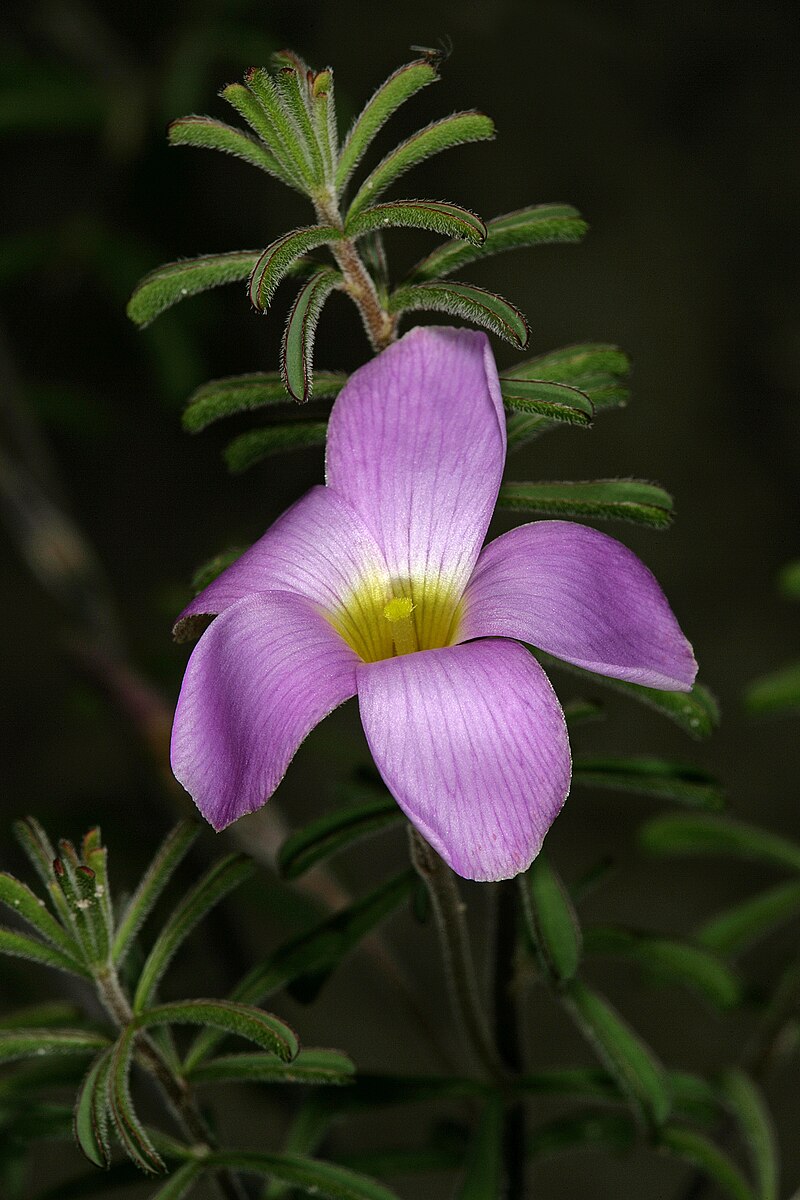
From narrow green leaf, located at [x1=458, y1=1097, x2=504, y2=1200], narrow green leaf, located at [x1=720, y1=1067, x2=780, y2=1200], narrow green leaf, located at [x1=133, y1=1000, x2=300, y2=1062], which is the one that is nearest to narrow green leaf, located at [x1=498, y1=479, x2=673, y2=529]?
narrow green leaf, located at [x1=133, y1=1000, x2=300, y2=1062]

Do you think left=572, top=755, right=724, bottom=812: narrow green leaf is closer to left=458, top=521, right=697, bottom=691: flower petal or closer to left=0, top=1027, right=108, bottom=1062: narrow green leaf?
left=458, top=521, right=697, bottom=691: flower petal

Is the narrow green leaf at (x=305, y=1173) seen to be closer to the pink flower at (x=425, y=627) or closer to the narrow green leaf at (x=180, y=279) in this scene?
the pink flower at (x=425, y=627)

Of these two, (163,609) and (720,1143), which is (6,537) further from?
(720,1143)

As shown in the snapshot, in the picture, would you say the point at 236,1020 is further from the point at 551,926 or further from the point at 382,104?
the point at 382,104

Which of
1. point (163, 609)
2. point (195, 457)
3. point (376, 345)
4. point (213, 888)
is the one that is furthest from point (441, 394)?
point (195, 457)

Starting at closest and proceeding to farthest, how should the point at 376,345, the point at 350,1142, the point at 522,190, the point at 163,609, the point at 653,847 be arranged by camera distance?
1. the point at 376,345
2. the point at 653,847
3. the point at 163,609
4. the point at 350,1142
5. the point at 522,190

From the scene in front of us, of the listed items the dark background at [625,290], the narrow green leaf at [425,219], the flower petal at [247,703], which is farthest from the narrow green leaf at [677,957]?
the dark background at [625,290]
